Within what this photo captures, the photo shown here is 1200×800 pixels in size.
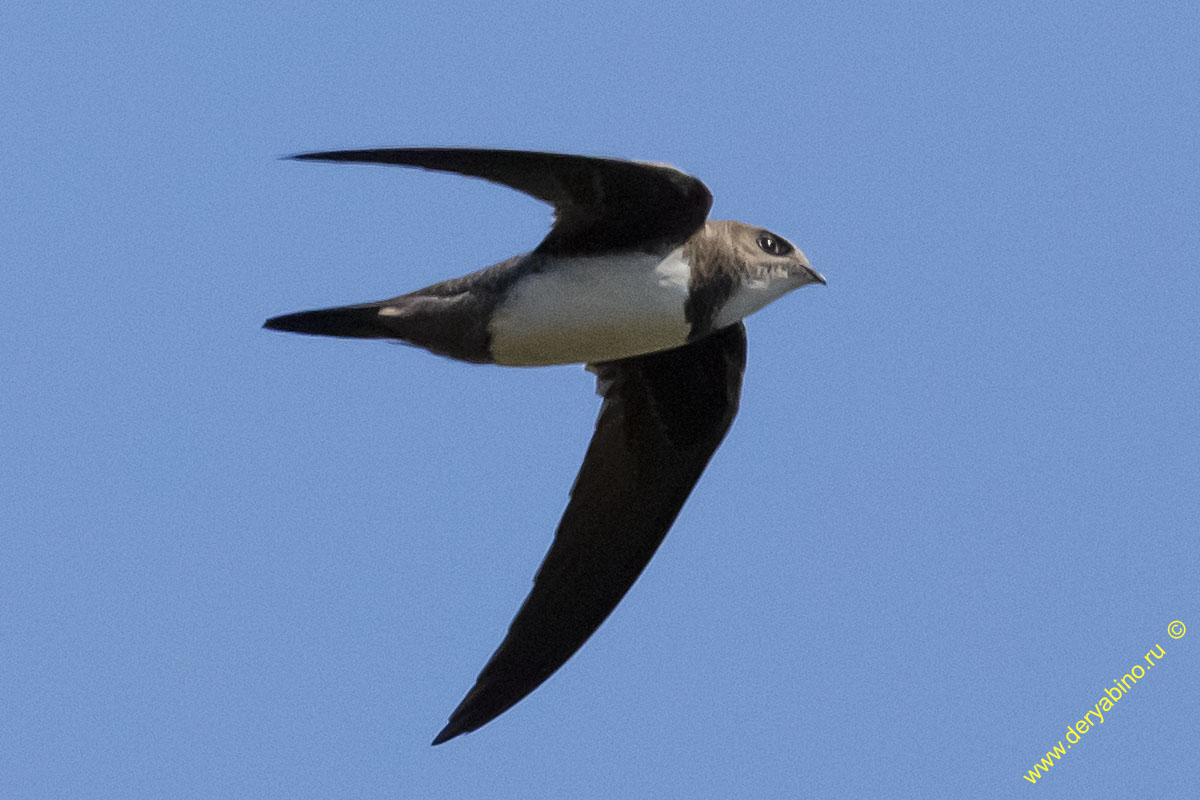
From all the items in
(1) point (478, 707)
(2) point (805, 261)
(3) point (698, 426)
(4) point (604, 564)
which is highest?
(2) point (805, 261)

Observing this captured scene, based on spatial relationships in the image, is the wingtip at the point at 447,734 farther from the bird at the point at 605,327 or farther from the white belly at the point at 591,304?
the white belly at the point at 591,304

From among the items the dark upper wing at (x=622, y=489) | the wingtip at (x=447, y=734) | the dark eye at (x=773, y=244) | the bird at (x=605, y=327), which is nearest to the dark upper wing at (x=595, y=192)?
the bird at (x=605, y=327)

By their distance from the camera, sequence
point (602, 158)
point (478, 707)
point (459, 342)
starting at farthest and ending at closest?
point (478, 707) → point (459, 342) → point (602, 158)

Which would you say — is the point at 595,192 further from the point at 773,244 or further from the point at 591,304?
the point at 773,244

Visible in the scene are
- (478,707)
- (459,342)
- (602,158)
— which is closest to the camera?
(602,158)

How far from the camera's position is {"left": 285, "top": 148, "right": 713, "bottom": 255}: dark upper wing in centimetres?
710

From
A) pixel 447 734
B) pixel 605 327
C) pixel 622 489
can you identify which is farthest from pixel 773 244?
pixel 447 734

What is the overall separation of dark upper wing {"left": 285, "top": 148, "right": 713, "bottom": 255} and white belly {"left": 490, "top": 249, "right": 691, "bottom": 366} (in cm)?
9

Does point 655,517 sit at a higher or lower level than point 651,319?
lower

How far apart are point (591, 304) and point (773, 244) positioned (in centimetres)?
87

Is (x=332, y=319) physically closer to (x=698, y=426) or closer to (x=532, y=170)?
(x=532, y=170)

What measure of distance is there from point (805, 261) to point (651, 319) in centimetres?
76

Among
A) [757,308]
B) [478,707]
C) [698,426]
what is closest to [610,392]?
Answer: [698,426]

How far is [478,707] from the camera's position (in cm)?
833
